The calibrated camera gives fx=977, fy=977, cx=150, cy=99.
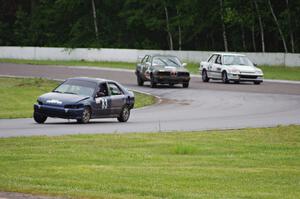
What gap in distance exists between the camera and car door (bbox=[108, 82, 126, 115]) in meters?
27.0

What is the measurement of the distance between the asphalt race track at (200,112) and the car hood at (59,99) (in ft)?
1.94

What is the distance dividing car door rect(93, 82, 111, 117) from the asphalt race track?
0.31 meters

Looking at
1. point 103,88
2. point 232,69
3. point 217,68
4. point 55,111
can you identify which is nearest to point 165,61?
point 232,69

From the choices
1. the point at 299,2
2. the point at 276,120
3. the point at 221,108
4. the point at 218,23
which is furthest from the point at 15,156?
the point at 218,23

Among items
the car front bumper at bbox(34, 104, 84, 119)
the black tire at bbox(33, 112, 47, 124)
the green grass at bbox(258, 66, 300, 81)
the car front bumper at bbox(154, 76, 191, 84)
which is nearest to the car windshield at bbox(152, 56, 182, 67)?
the car front bumper at bbox(154, 76, 191, 84)

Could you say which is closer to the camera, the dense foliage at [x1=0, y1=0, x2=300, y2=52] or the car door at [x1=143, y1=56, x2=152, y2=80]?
the car door at [x1=143, y1=56, x2=152, y2=80]

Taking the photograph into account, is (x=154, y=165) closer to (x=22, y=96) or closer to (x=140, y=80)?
(x=22, y=96)

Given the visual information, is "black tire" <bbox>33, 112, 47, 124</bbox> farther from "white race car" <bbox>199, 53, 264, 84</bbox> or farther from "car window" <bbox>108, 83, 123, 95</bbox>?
"white race car" <bbox>199, 53, 264, 84</bbox>

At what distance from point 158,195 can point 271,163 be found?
189 inches

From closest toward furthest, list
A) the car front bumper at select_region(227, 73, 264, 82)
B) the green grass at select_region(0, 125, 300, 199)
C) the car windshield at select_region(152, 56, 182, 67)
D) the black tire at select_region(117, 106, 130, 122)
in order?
the green grass at select_region(0, 125, 300, 199)
the black tire at select_region(117, 106, 130, 122)
the car windshield at select_region(152, 56, 182, 67)
the car front bumper at select_region(227, 73, 264, 82)

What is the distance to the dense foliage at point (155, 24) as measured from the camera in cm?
7975

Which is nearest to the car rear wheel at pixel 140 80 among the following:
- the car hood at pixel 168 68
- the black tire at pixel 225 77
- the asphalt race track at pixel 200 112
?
the asphalt race track at pixel 200 112

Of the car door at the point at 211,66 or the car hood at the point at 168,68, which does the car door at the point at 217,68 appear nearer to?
the car door at the point at 211,66

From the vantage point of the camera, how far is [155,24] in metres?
88.8
